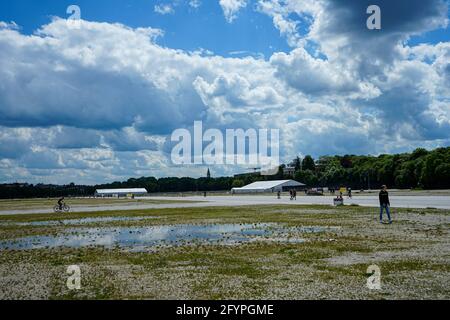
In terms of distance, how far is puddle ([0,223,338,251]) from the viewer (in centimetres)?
2339

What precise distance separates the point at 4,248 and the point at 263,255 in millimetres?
13537

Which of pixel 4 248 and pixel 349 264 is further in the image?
pixel 4 248

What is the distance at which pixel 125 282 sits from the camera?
13.7m

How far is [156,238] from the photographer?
2609 cm

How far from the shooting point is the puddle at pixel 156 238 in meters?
23.4

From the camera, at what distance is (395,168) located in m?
168
